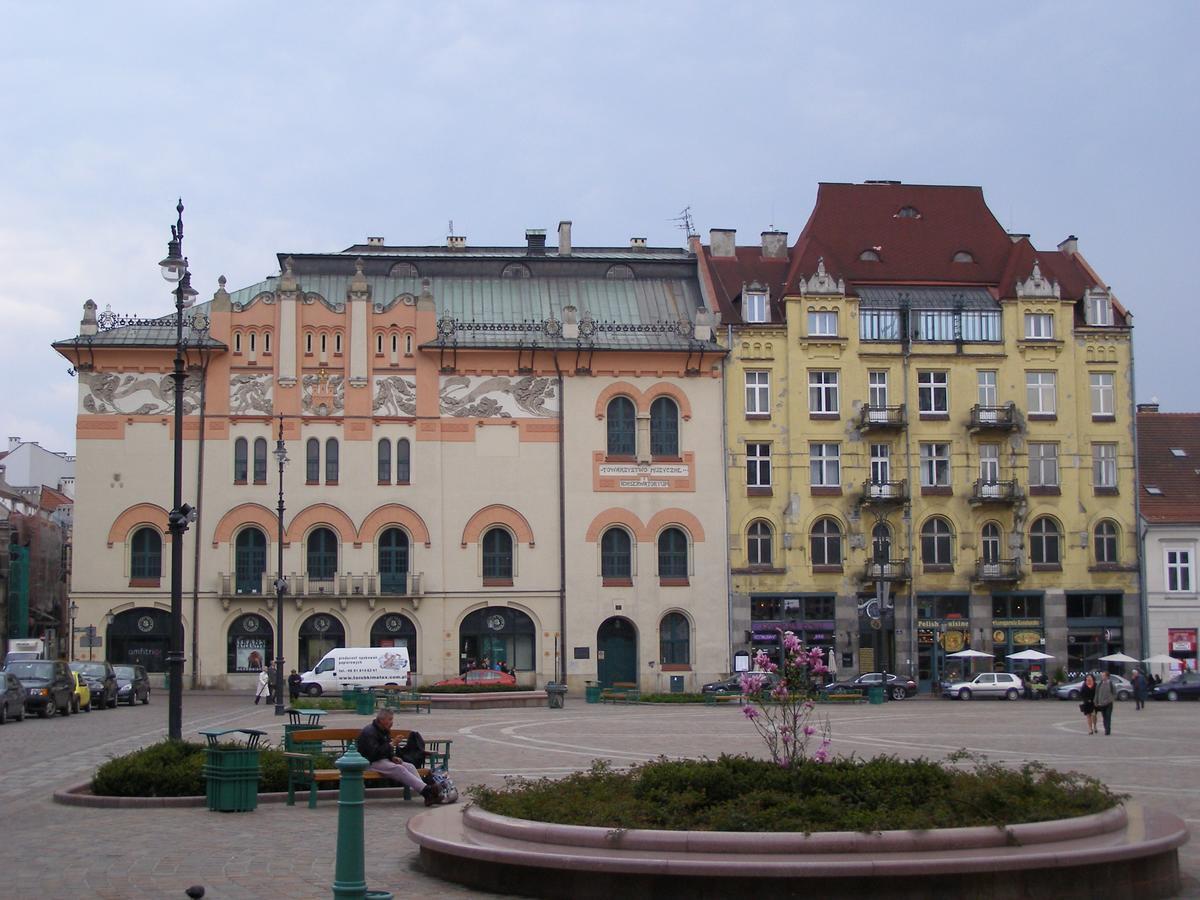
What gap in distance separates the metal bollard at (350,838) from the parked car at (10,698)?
101 feet

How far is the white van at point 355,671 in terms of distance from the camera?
52625mm

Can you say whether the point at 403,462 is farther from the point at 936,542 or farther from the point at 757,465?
the point at 936,542

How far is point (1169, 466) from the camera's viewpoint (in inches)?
2569

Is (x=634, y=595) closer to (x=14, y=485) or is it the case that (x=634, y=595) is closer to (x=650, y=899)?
(x=650, y=899)

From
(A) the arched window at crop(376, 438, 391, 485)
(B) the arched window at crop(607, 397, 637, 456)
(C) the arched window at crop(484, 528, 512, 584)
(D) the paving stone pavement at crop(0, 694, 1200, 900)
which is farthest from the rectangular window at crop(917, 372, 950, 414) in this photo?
(A) the arched window at crop(376, 438, 391, 485)

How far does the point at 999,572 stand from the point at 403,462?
24671 millimetres

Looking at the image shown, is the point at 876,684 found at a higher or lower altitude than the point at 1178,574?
lower

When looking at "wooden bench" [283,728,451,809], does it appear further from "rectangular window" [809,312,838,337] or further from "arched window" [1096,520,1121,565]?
"arched window" [1096,520,1121,565]

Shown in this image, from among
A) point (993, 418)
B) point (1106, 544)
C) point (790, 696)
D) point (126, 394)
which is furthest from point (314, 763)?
point (1106, 544)

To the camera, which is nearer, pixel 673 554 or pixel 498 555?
pixel 498 555

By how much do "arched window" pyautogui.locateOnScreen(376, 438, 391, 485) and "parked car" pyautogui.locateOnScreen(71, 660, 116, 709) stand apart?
14.5 meters

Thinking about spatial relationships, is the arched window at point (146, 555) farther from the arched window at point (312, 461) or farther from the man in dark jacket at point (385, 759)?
the man in dark jacket at point (385, 759)

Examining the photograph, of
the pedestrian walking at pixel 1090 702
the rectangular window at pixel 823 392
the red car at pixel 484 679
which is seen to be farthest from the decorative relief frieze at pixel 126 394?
the pedestrian walking at pixel 1090 702

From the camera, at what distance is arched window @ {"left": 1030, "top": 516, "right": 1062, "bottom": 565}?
61906 mm
